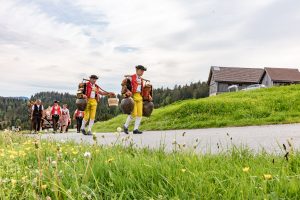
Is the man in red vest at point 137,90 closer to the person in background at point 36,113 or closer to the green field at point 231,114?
the green field at point 231,114

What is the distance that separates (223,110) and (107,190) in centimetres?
1907

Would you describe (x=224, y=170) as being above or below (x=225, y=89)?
below

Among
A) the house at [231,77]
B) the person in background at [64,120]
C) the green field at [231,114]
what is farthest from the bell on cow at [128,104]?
the house at [231,77]

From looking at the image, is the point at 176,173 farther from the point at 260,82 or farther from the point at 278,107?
the point at 260,82

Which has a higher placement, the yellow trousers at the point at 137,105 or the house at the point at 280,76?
the house at the point at 280,76

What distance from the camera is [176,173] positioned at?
12.4 feet

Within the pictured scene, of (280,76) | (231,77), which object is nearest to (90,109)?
(280,76)

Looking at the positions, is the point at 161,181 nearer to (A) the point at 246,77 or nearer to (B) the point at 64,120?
(B) the point at 64,120

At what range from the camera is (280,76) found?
253ft

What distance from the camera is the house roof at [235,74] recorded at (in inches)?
3132

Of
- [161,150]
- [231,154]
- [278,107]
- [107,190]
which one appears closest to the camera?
[107,190]

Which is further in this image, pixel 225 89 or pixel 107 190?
pixel 225 89

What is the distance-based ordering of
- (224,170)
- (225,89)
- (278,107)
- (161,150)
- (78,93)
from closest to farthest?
(224,170) < (161,150) < (78,93) < (278,107) < (225,89)

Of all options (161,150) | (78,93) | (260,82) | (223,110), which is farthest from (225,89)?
(161,150)
